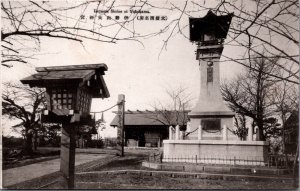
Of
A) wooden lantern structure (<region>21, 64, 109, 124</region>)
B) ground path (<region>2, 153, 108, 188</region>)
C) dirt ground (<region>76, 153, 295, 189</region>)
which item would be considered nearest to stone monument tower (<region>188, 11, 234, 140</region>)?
dirt ground (<region>76, 153, 295, 189</region>)

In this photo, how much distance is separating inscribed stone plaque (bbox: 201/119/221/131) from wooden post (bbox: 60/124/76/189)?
7740 millimetres

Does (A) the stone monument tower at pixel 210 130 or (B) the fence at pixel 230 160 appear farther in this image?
(A) the stone monument tower at pixel 210 130

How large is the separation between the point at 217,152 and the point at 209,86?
329cm

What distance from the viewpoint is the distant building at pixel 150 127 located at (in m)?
21.4

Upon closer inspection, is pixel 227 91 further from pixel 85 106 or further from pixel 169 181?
pixel 85 106

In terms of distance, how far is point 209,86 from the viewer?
1214 cm

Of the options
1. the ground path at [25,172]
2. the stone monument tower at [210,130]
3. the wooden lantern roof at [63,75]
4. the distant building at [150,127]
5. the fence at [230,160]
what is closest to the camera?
the wooden lantern roof at [63,75]

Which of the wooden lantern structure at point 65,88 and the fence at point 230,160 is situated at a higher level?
the wooden lantern structure at point 65,88

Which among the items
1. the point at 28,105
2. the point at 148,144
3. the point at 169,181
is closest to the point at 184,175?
the point at 169,181

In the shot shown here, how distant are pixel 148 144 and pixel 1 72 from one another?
1704 centimetres

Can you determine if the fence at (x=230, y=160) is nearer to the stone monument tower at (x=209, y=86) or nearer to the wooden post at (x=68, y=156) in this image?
the stone monument tower at (x=209, y=86)

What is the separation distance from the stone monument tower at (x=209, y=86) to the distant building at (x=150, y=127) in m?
9.01

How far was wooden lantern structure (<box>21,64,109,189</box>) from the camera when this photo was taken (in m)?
4.43

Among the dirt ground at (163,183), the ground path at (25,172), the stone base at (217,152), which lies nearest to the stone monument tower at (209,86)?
the stone base at (217,152)
